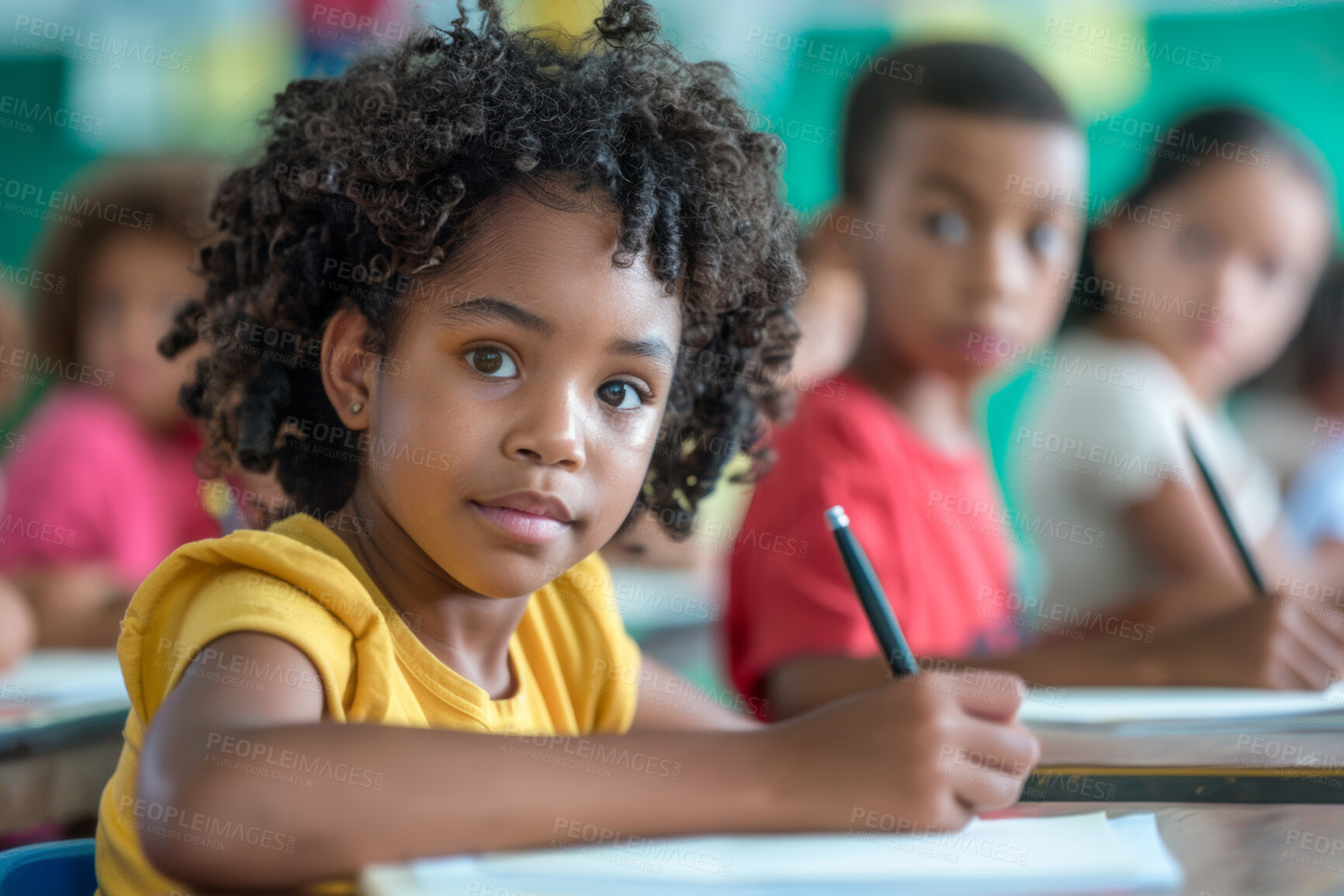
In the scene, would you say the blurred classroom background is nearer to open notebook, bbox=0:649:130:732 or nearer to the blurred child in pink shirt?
the blurred child in pink shirt

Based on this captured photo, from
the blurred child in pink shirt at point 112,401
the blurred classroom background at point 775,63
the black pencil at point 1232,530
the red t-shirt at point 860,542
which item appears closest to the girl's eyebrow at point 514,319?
the red t-shirt at point 860,542

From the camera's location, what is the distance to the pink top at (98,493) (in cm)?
139

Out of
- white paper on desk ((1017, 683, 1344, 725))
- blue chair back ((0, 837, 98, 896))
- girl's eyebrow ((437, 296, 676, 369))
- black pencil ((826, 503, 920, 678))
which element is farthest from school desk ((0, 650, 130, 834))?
white paper on desk ((1017, 683, 1344, 725))

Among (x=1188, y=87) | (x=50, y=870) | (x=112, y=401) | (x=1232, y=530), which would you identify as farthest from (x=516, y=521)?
(x=1188, y=87)

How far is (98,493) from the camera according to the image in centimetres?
147

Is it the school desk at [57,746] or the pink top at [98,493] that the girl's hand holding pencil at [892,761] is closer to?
the school desk at [57,746]

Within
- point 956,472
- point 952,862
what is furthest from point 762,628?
point 952,862

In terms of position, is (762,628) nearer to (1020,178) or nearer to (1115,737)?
(1115,737)

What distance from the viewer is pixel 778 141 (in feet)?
2.47

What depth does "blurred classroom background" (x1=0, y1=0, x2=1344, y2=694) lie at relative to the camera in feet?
8.22

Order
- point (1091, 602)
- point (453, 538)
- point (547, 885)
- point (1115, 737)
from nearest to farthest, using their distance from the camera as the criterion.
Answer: point (547, 885), point (453, 538), point (1115, 737), point (1091, 602)

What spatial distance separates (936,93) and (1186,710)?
27.8 inches

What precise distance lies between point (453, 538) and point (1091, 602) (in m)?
0.98

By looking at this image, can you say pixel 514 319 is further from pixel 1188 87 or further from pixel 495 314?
pixel 1188 87
